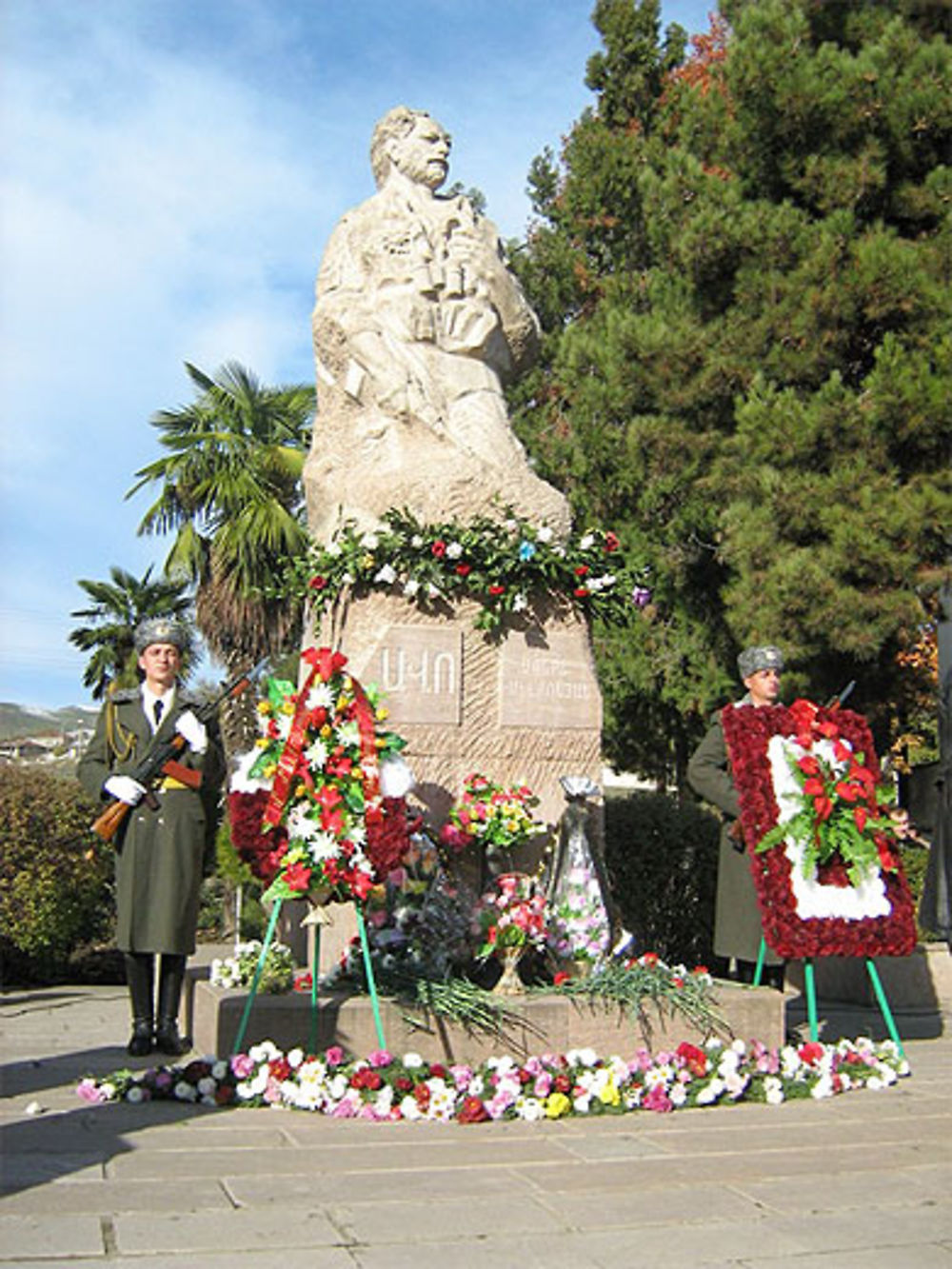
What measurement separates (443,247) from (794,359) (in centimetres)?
565

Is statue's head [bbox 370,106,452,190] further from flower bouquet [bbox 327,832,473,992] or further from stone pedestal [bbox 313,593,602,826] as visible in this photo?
flower bouquet [bbox 327,832,473,992]

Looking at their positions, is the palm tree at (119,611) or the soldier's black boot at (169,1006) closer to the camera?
the soldier's black boot at (169,1006)

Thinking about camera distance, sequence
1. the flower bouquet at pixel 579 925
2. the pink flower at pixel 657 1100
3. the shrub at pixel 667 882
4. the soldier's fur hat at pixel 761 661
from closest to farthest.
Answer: the pink flower at pixel 657 1100 < the flower bouquet at pixel 579 925 < the soldier's fur hat at pixel 761 661 < the shrub at pixel 667 882

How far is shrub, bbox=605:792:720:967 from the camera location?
9.37 meters

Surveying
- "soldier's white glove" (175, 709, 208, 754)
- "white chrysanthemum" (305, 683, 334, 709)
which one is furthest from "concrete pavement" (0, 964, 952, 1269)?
"white chrysanthemum" (305, 683, 334, 709)

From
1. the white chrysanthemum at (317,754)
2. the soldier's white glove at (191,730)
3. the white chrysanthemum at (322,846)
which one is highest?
the soldier's white glove at (191,730)

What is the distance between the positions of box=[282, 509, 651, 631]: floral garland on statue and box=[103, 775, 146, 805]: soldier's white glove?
1.68 m

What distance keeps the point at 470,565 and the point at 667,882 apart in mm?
3746

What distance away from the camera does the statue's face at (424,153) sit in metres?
7.75

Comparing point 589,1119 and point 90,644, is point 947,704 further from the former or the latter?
point 90,644

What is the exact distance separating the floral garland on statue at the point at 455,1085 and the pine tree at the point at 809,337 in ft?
22.5

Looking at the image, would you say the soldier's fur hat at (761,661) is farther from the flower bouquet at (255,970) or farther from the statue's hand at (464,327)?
the flower bouquet at (255,970)

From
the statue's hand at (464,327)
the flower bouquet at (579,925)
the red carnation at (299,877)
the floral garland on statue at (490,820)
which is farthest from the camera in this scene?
the statue's hand at (464,327)

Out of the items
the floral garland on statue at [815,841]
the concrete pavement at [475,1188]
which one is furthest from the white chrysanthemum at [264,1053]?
the floral garland on statue at [815,841]
